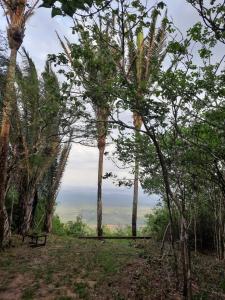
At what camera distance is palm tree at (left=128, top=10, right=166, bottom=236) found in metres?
7.16

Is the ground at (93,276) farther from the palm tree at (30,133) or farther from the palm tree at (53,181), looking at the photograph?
the palm tree at (53,181)

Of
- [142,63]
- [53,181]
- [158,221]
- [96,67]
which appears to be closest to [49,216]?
[53,181]

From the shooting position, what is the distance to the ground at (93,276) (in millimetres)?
8773

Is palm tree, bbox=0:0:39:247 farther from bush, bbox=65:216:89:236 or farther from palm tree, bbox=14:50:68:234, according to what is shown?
bush, bbox=65:216:89:236

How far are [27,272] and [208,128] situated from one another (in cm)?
698

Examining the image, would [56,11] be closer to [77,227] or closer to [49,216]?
[49,216]

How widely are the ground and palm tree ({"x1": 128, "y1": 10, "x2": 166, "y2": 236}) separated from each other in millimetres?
4052

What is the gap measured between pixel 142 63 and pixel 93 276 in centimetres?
1062

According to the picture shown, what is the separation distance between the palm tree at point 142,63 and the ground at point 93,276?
160 inches

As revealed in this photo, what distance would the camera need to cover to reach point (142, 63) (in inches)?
663

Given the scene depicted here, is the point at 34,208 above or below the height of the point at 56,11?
above

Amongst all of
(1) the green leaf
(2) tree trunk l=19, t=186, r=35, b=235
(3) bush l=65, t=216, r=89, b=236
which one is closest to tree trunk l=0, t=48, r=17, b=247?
(2) tree trunk l=19, t=186, r=35, b=235

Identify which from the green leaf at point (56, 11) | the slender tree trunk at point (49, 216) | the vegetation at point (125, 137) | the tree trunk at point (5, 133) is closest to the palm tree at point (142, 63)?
the vegetation at point (125, 137)

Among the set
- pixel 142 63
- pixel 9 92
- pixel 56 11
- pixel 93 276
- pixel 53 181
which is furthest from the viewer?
pixel 53 181
